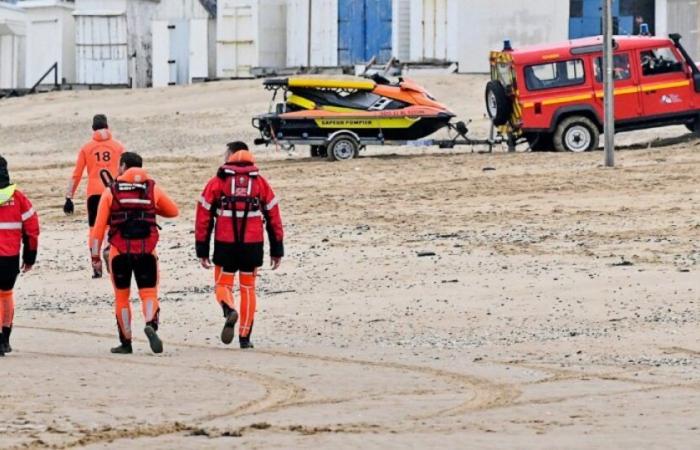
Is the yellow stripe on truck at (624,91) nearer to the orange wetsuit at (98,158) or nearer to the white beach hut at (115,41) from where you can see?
the orange wetsuit at (98,158)

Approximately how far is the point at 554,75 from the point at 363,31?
1649 cm

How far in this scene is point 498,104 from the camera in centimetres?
3003


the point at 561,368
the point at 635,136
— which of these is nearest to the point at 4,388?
the point at 561,368

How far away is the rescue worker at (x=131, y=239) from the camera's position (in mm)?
13266

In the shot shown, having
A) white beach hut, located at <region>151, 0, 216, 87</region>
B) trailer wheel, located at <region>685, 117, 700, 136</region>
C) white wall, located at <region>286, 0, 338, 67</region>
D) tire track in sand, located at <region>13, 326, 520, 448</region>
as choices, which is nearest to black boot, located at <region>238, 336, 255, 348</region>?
tire track in sand, located at <region>13, 326, 520, 448</region>

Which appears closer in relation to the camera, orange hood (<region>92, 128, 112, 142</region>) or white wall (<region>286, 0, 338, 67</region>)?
orange hood (<region>92, 128, 112, 142</region>)

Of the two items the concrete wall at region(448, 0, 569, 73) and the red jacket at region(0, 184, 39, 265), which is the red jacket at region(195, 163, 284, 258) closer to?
the red jacket at region(0, 184, 39, 265)

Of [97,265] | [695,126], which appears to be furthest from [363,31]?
[97,265]

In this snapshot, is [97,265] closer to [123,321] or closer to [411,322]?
[411,322]

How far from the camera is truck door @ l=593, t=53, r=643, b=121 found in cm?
2936

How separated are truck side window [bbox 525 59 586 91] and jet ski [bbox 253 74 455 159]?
1.49 metres

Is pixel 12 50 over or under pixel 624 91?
over

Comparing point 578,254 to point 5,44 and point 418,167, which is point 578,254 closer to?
point 418,167

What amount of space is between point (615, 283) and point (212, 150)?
18732 millimetres
